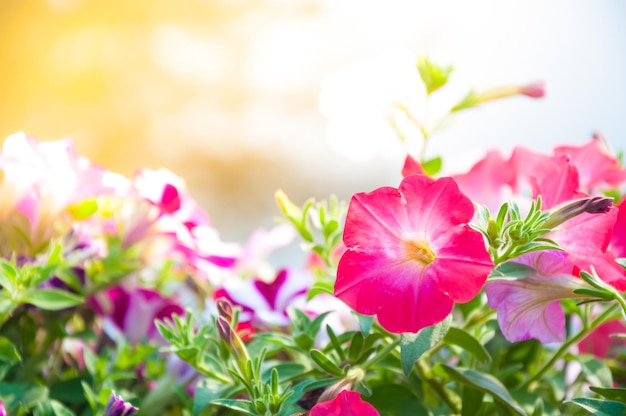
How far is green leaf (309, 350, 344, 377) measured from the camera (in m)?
0.32

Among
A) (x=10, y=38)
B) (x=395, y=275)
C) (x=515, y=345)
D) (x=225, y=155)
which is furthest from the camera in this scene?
(x=225, y=155)

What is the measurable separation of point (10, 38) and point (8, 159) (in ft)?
8.78

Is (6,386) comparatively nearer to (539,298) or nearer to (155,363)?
(155,363)

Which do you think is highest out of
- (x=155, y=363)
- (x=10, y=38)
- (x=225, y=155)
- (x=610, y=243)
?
(x=610, y=243)

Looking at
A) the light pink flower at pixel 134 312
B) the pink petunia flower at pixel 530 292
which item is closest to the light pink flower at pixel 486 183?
the pink petunia flower at pixel 530 292

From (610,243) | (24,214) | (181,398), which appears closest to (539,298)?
(610,243)

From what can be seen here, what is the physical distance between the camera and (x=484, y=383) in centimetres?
34

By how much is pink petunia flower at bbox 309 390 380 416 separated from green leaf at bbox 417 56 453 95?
8.7 inches

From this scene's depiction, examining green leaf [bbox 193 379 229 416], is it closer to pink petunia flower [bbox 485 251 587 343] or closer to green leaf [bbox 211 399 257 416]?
green leaf [bbox 211 399 257 416]

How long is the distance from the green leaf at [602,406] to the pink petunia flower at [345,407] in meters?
0.08

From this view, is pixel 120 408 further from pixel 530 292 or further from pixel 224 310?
pixel 530 292

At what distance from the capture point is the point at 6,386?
1.26 feet

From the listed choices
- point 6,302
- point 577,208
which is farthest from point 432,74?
point 6,302

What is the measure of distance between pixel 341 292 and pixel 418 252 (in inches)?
1.5
